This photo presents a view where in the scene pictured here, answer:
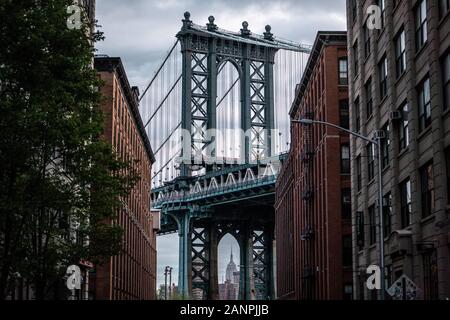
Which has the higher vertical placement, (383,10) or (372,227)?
(383,10)

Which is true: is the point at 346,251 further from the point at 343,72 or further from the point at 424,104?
the point at 424,104

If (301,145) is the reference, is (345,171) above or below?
below

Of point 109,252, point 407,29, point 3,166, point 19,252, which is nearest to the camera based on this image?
point 3,166

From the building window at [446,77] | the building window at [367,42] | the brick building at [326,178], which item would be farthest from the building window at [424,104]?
the brick building at [326,178]

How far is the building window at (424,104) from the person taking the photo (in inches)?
1189

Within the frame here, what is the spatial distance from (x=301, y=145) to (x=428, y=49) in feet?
155

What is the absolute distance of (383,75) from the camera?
39062mm

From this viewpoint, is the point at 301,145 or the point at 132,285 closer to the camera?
the point at 301,145

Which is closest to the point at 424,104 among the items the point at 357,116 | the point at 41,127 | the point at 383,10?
the point at 383,10

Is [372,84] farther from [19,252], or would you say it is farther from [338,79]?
[19,252]

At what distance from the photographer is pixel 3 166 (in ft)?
73.2

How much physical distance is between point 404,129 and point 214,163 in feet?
354

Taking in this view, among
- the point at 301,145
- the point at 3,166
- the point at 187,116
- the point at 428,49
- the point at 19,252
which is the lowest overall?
the point at 19,252
